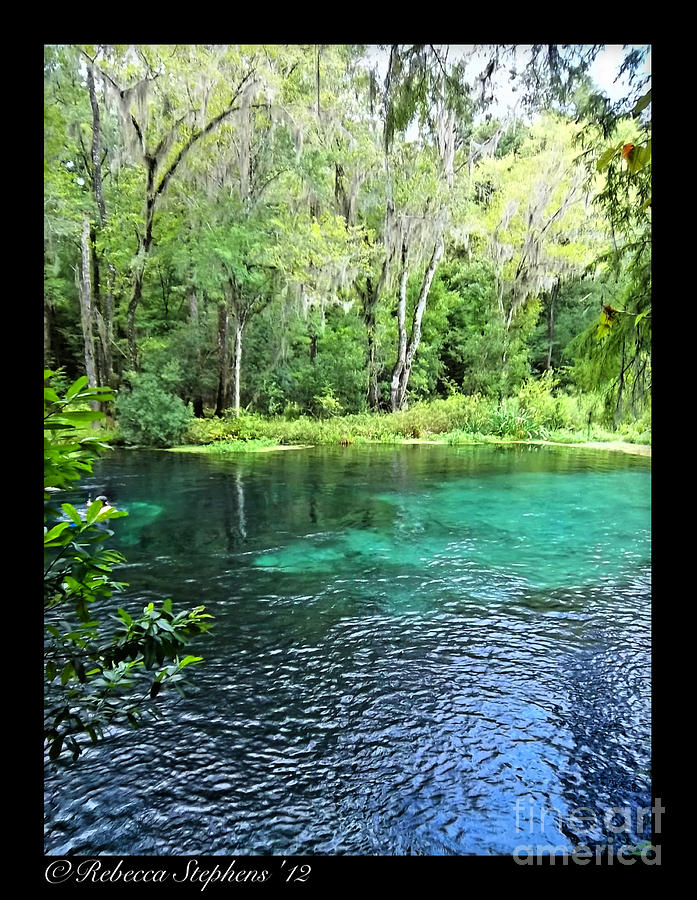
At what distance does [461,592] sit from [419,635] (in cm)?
85

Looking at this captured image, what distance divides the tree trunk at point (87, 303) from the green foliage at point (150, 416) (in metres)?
0.87

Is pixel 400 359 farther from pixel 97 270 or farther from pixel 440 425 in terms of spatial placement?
pixel 97 270

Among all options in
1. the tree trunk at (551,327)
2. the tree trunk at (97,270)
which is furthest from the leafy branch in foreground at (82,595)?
the tree trunk at (551,327)

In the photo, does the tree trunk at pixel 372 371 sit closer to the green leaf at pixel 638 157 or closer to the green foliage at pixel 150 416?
the green foliage at pixel 150 416

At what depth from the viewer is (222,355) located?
1344 cm

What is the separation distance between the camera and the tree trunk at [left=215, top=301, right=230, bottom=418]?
44.1 ft

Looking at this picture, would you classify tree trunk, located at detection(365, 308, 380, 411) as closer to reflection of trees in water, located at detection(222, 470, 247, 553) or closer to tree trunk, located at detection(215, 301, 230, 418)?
tree trunk, located at detection(215, 301, 230, 418)

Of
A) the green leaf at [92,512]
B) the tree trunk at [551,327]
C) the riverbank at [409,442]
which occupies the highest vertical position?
the tree trunk at [551,327]

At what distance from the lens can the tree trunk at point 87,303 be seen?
12.1 metres

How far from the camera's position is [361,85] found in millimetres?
11203

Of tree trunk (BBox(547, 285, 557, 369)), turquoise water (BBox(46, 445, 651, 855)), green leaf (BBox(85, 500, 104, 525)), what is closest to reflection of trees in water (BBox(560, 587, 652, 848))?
turquoise water (BBox(46, 445, 651, 855))

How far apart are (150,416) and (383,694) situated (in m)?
9.95
